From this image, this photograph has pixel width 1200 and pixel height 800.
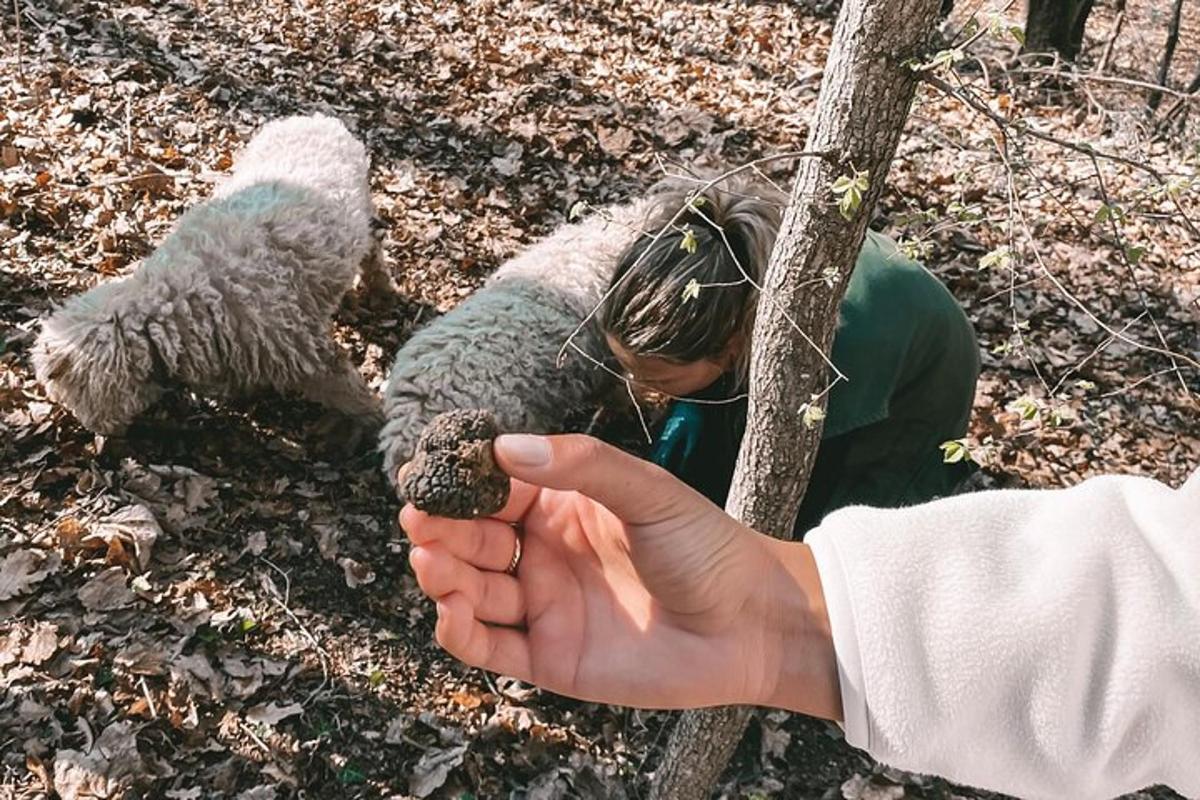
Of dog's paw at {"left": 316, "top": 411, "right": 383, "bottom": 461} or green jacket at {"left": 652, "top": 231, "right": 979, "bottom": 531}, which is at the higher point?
green jacket at {"left": 652, "top": 231, "right": 979, "bottom": 531}

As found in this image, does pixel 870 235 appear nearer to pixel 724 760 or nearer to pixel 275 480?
pixel 724 760

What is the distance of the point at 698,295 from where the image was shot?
3.43 metres

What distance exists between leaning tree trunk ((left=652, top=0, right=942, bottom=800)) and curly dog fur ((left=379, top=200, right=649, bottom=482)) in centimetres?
172

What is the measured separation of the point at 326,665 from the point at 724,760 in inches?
68.4

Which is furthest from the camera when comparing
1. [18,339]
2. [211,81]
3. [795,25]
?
[795,25]

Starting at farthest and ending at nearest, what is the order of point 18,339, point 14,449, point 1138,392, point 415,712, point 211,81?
point 211,81 < point 1138,392 < point 18,339 < point 14,449 < point 415,712

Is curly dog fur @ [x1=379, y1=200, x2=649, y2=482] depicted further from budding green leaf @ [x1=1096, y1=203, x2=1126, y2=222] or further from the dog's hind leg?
budding green leaf @ [x1=1096, y1=203, x2=1126, y2=222]

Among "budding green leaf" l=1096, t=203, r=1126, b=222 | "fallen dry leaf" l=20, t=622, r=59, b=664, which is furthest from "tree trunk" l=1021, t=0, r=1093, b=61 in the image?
"fallen dry leaf" l=20, t=622, r=59, b=664

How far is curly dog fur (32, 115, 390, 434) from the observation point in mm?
4129

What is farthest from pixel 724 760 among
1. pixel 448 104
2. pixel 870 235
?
pixel 448 104

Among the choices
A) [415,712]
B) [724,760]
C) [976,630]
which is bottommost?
[415,712]

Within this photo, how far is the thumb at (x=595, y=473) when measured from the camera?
1.71 meters

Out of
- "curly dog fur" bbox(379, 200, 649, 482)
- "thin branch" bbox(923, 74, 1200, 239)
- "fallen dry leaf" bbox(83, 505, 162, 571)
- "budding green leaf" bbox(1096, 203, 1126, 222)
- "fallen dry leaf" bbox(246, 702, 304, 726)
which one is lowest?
"fallen dry leaf" bbox(246, 702, 304, 726)

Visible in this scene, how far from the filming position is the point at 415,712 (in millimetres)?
3686
